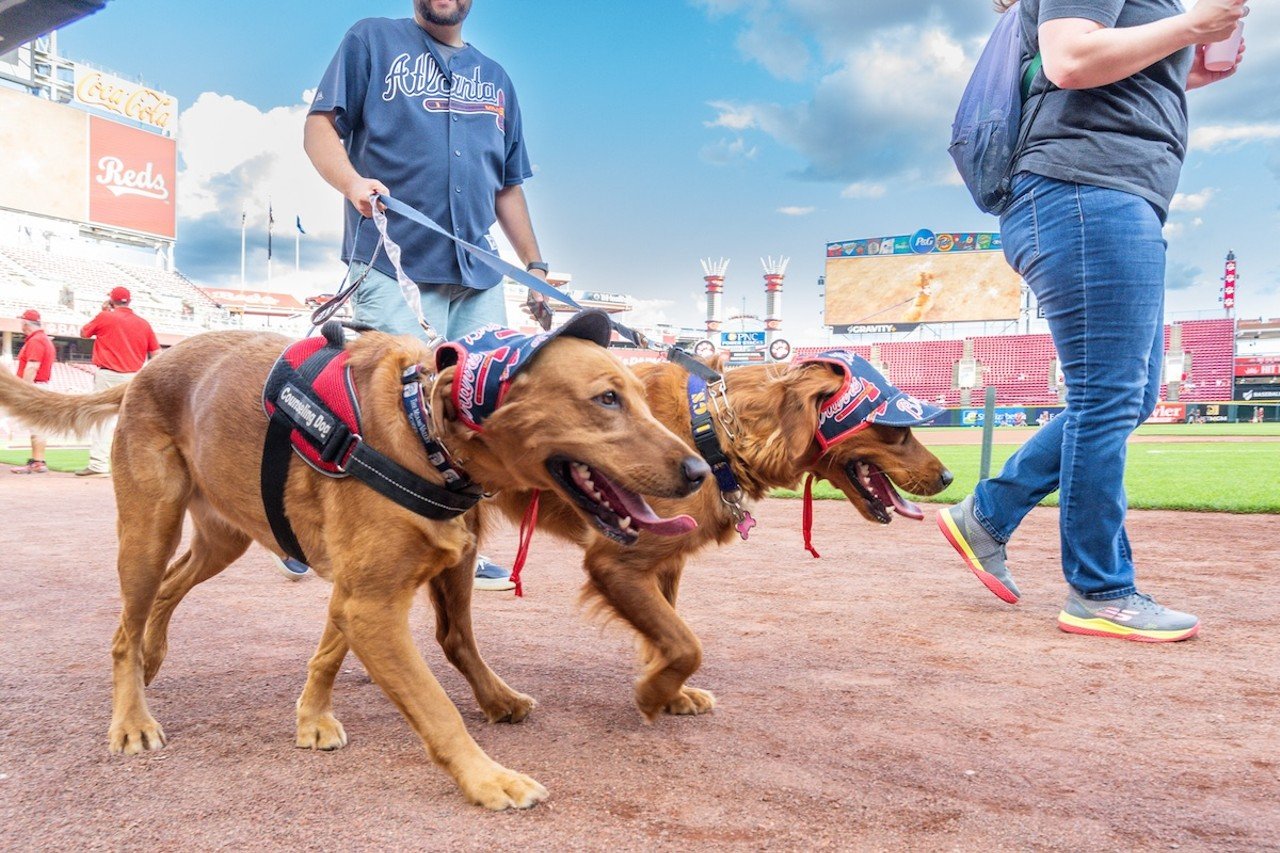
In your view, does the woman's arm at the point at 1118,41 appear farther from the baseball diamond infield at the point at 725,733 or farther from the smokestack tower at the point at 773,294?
the smokestack tower at the point at 773,294

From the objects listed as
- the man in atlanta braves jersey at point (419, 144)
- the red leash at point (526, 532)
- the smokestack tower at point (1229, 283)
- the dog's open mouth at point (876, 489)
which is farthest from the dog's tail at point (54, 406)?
the smokestack tower at point (1229, 283)

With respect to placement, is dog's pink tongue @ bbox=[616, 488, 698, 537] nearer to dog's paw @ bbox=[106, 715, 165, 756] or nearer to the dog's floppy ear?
the dog's floppy ear

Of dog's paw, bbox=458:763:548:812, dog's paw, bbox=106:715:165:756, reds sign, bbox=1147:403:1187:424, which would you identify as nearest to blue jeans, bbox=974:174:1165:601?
dog's paw, bbox=458:763:548:812

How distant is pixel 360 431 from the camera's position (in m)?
2.34

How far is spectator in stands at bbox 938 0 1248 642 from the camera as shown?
3537mm

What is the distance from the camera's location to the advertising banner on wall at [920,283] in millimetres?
55281

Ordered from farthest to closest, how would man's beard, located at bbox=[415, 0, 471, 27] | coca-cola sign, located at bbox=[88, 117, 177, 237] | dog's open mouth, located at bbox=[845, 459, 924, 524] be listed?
coca-cola sign, located at bbox=[88, 117, 177, 237]
man's beard, located at bbox=[415, 0, 471, 27]
dog's open mouth, located at bbox=[845, 459, 924, 524]

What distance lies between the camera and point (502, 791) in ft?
Answer: 6.87

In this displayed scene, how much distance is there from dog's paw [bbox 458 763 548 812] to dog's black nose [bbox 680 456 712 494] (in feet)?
2.63

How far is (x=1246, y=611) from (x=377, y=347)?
13.5ft

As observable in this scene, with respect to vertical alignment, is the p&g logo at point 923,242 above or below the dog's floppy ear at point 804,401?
above

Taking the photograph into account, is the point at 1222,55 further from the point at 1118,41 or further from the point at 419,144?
the point at 419,144

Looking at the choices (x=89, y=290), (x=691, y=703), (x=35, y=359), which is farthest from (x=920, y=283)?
(x=691, y=703)

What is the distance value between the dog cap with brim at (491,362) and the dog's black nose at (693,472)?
45cm
